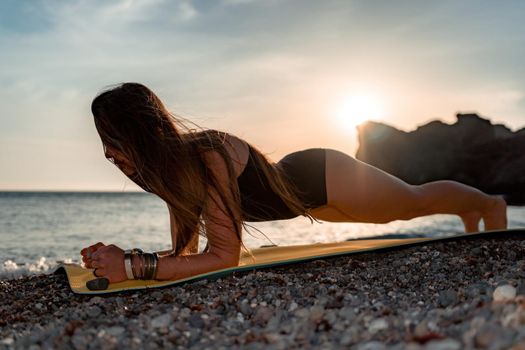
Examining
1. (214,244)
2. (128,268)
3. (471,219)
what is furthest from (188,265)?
(471,219)

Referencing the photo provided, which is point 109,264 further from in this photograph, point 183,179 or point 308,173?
point 308,173

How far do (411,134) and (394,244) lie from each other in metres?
45.7

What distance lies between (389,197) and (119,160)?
194 cm

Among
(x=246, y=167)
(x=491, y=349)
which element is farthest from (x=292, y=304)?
(x=246, y=167)

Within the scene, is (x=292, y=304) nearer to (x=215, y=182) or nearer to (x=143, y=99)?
(x=215, y=182)

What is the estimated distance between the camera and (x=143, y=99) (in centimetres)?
325

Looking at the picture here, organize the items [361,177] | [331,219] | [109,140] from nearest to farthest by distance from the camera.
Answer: [109,140] < [361,177] < [331,219]

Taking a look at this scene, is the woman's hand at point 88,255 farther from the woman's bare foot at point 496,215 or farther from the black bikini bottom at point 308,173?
the woman's bare foot at point 496,215

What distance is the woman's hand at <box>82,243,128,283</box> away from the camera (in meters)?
3.15

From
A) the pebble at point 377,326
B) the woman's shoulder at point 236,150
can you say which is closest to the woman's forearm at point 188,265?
the woman's shoulder at point 236,150

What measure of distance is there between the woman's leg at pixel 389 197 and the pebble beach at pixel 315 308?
0.36 m

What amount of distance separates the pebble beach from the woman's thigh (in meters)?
0.37

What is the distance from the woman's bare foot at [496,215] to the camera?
4.50 metres

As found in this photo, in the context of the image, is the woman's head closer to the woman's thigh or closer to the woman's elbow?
the woman's elbow
